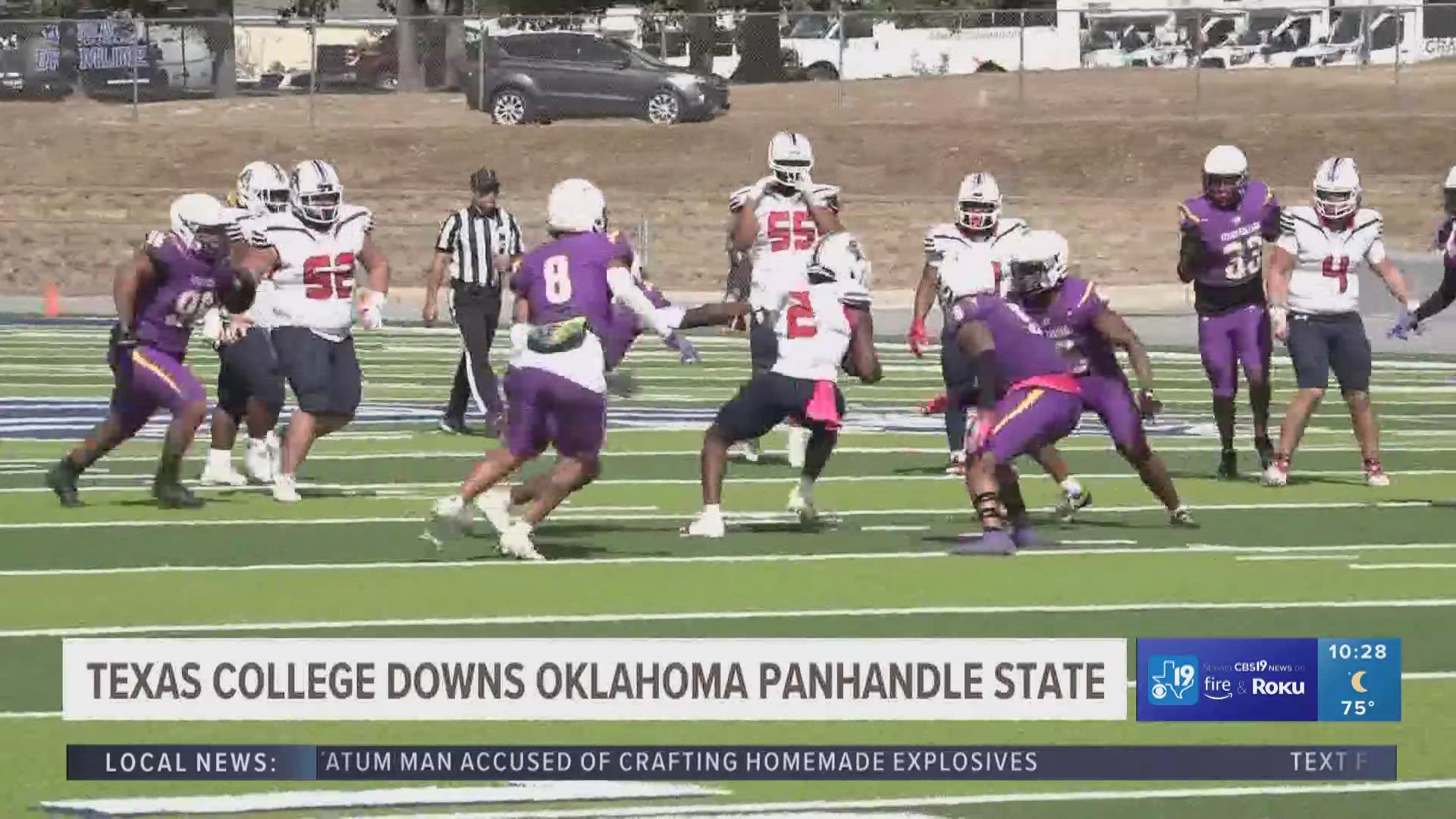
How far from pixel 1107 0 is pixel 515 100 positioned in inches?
1042

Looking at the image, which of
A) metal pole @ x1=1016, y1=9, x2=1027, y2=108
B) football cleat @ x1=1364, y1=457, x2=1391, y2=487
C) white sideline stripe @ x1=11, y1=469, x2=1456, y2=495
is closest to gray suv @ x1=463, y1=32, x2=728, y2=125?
metal pole @ x1=1016, y1=9, x2=1027, y2=108

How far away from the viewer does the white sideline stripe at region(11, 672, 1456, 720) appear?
10.1m

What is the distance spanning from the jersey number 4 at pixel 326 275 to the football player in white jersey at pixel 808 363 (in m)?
2.56

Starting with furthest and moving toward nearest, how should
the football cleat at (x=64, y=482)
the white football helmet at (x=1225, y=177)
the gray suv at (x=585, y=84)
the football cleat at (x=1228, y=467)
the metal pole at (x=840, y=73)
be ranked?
the gray suv at (x=585, y=84) < the metal pole at (x=840, y=73) < the football cleat at (x=1228, y=467) < the white football helmet at (x=1225, y=177) < the football cleat at (x=64, y=482)

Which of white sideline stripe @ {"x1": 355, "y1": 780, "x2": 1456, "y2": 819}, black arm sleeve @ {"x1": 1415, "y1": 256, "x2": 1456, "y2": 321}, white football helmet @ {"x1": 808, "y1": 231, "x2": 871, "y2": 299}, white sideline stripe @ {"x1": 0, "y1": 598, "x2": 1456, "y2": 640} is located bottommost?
white sideline stripe @ {"x1": 0, "y1": 598, "x2": 1456, "y2": 640}

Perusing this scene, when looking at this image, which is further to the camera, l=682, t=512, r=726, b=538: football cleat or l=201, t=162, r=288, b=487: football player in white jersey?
l=201, t=162, r=288, b=487: football player in white jersey

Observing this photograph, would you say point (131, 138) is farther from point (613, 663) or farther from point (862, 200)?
point (613, 663)

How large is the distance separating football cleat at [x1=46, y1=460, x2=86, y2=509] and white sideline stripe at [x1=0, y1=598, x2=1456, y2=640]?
395cm

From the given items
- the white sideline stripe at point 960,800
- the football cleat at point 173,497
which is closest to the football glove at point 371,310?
the football cleat at point 173,497

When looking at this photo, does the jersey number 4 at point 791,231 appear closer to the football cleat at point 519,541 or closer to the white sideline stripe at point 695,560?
the white sideline stripe at point 695,560

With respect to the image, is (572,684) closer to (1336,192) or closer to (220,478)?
(220,478)

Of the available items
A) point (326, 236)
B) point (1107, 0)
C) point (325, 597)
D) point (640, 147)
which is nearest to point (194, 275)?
point (326, 236)

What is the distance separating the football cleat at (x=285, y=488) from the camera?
637 inches

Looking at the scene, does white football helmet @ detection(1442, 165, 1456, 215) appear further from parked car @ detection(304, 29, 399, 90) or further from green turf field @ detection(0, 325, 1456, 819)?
parked car @ detection(304, 29, 399, 90)
